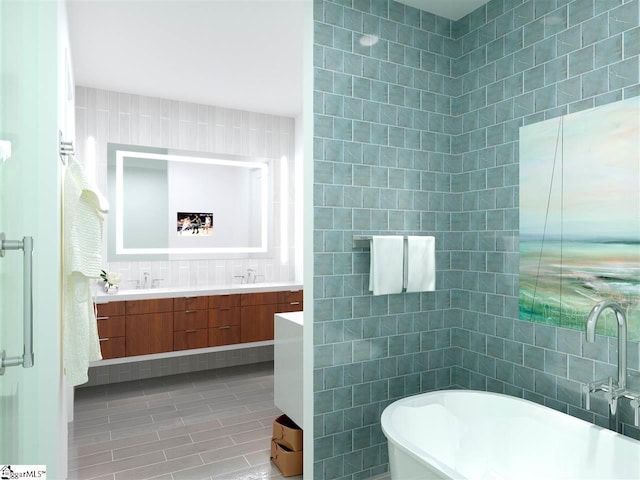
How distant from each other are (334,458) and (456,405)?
0.77m

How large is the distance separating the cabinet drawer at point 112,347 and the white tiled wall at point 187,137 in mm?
690

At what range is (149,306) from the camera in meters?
4.14

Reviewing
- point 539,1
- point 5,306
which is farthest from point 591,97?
point 5,306

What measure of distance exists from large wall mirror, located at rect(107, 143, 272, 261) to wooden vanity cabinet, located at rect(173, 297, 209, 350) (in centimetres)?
65

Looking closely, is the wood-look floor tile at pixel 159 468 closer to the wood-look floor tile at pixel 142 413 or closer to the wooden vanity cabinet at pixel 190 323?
the wood-look floor tile at pixel 142 413

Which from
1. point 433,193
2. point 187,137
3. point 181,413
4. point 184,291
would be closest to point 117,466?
point 181,413

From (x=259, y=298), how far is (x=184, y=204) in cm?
130

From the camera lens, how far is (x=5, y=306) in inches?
45.7

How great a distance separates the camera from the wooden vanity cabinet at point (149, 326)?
4.06m

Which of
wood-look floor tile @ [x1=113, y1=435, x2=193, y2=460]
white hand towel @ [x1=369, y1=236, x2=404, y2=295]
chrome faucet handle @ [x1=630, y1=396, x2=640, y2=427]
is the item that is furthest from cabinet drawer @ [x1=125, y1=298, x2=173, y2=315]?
chrome faucet handle @ [x1=630, y1=396, x2=640, y2=427]

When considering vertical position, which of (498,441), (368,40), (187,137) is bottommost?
(498,441)

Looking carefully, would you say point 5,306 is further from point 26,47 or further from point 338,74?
point 338,74

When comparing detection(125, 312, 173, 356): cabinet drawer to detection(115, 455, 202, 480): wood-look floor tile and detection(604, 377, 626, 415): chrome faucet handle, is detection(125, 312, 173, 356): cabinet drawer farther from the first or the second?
detection(604, 377, 626, 415): chrome faucet handle

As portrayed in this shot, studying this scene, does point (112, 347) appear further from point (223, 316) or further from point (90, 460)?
point (90, 460)
